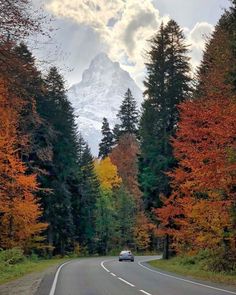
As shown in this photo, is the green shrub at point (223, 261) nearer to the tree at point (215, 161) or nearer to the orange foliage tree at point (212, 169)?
the tree at point (215, 161)

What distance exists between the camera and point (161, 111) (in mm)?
38500

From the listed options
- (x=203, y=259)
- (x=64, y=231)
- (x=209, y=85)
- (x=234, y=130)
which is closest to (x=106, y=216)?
(x=64, y=231)

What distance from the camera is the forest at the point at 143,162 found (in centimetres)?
1512

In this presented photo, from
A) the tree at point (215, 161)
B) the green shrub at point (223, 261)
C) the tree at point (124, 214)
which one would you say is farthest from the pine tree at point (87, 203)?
the green shrub at point (223, 261)

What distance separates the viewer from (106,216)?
2817 inches

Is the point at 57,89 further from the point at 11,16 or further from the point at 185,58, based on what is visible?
the point at 11,16

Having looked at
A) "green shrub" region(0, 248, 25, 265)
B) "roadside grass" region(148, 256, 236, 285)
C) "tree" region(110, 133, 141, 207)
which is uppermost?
"tree" region(110, 133, 141, 207)

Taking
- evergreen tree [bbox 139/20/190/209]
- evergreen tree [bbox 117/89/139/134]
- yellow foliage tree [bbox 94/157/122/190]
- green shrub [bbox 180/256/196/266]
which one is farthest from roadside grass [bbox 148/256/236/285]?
evergreen tree [bbox 117/89/139/134]

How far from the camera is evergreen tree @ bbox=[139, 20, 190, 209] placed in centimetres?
3791

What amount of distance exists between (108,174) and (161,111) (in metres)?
42.2

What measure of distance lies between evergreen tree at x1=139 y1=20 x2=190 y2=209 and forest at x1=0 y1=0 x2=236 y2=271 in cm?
9

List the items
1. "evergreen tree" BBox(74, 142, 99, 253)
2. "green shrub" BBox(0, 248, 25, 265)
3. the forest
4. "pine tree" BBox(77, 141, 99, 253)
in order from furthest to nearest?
"pine tree" BBox(77, 141, 99, 253) < "evergreen tree" BBox(74, 142, 99, 253) < "green shrub" BBox(0, 248, 25, 265) < the forest

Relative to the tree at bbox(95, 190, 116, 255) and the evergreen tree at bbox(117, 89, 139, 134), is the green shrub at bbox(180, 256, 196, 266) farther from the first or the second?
the evergreen tree at bbox(117, 89, 139, 134)

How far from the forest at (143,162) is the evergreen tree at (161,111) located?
9 centimetres
